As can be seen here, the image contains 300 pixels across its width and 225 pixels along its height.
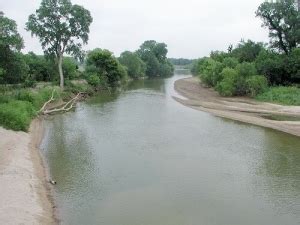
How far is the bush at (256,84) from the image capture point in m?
54.6

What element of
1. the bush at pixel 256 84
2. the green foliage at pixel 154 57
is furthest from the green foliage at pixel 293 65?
the green foliage at pixel 154 57

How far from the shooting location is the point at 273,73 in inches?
2255

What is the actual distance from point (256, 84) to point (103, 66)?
3538 cm

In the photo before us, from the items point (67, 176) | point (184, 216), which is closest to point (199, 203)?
point (184, 216)

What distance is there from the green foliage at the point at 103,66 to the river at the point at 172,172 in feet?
128

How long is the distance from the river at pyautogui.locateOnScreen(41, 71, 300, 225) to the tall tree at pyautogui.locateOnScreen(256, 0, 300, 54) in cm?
2686

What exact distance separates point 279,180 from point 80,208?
11.3m

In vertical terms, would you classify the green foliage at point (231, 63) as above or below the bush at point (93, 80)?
above

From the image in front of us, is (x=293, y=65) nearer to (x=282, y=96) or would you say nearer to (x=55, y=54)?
(x=282, y=96)

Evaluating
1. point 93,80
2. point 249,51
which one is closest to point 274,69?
point 249,51

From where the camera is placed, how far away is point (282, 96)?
49969 millimetres

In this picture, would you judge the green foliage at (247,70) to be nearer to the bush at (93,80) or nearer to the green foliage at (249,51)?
the green foliage at (249,51)

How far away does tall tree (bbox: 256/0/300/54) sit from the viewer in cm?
5938


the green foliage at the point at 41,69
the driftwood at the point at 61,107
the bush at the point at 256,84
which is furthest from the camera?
the green foliage at the point at 41,69
